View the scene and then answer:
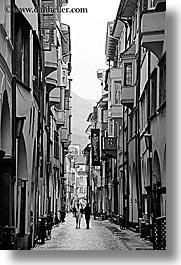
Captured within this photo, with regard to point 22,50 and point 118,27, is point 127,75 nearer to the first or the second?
point 118,27

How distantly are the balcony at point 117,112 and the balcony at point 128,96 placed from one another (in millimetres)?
208

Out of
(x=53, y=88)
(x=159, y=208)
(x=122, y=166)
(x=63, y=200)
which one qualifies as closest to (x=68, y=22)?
(x=53, y=88)

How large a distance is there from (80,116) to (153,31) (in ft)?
2.51

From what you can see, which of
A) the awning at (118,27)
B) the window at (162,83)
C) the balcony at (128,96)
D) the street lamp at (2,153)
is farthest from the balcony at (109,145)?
the street lamp at (2,153)

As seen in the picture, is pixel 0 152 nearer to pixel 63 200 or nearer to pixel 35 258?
pixel 35 258

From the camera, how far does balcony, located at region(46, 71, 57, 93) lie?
5.65m

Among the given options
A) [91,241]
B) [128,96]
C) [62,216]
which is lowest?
[62,216]

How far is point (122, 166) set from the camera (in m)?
6.61

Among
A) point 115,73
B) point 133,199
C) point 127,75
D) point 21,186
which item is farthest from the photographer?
point 133,199

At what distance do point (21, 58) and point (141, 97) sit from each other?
3.62ft

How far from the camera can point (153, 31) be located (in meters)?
5.39

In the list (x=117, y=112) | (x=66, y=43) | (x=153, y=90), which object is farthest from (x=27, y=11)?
(x=117, y=112)

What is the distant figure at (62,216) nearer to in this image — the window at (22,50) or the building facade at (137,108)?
the building facade at (137,108)

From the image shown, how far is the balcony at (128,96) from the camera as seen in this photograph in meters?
5.79
